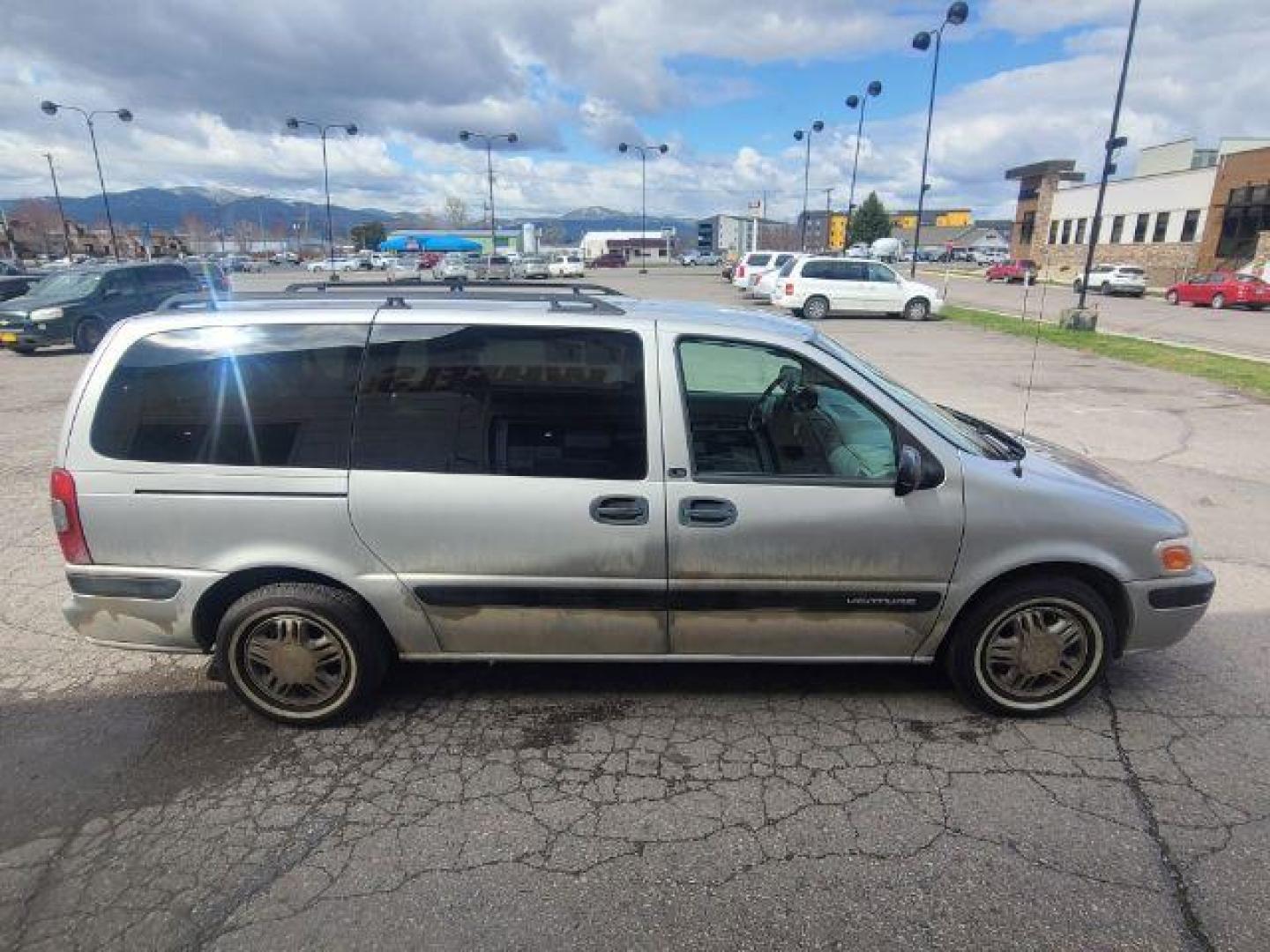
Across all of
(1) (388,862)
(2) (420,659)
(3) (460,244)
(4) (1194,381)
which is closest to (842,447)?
(2) (420,659)

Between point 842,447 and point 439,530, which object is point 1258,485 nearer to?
point 842,447

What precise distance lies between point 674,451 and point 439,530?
96 cm

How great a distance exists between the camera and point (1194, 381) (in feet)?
39.0

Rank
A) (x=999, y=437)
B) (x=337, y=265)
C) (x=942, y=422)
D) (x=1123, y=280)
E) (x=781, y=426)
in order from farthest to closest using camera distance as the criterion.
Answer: (x=337, y=265) < (x=1123, y=280) < (x=999, y=437) < (x=781, y=426) < (x=942, y=422)

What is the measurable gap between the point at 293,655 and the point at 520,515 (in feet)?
3.69

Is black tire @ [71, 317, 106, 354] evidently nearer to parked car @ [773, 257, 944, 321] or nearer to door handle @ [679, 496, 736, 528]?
door handle @ [679, 496, 736, 528]

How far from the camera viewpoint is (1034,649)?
319 centimetres

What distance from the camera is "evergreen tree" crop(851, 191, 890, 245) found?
80562mm

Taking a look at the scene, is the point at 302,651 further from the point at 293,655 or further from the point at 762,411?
the point at 762,411

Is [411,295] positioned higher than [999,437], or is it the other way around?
[411,295]

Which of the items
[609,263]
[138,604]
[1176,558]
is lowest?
[609,263]

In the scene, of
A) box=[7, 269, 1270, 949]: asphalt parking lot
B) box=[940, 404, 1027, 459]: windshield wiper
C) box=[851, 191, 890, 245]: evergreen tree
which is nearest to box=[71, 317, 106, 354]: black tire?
box=[7, 269, 1270, 949]: asphalt parking lot

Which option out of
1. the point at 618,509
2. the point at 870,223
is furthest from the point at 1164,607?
the point at 870,223

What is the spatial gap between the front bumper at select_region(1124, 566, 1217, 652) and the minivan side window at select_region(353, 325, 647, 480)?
2098 mm
